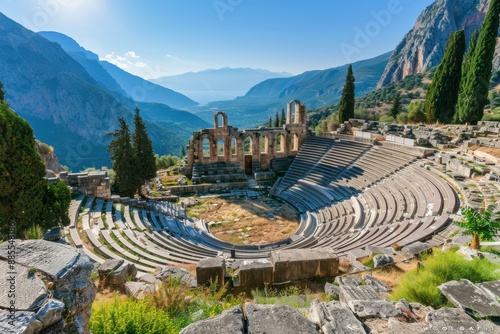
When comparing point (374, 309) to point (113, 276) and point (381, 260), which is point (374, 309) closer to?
point (381, 260)

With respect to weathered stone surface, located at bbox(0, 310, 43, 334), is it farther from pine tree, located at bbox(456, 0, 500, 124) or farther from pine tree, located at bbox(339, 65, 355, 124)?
pine tree, located at bbox(339, 65, 355, 124)

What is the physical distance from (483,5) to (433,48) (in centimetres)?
2011

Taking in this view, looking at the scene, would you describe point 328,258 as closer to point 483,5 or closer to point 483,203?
point 483,203

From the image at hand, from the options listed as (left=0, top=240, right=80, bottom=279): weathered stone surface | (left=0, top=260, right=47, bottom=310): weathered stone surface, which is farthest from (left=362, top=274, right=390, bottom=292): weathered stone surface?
(left=0, top=260, right=47, bottom=310): weathered stone surface

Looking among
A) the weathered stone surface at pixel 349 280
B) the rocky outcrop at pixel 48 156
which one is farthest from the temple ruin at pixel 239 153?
the weathered stone surface at pixel 349 280

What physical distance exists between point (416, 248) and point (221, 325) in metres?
7.86

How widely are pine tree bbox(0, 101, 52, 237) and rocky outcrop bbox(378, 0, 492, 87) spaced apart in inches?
4948

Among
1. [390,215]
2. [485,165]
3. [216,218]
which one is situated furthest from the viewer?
[216,218]

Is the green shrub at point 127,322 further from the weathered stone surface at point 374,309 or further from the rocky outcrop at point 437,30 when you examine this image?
the rocky outcrop at point 437,30

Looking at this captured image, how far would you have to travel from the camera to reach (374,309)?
4.32 m

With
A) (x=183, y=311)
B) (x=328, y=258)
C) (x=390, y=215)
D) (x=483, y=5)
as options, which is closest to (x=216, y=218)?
(x=390, y=215)

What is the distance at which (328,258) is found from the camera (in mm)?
7770

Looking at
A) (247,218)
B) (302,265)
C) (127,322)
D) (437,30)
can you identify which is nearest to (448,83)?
(247,218)

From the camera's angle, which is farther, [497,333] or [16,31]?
[16,31]
